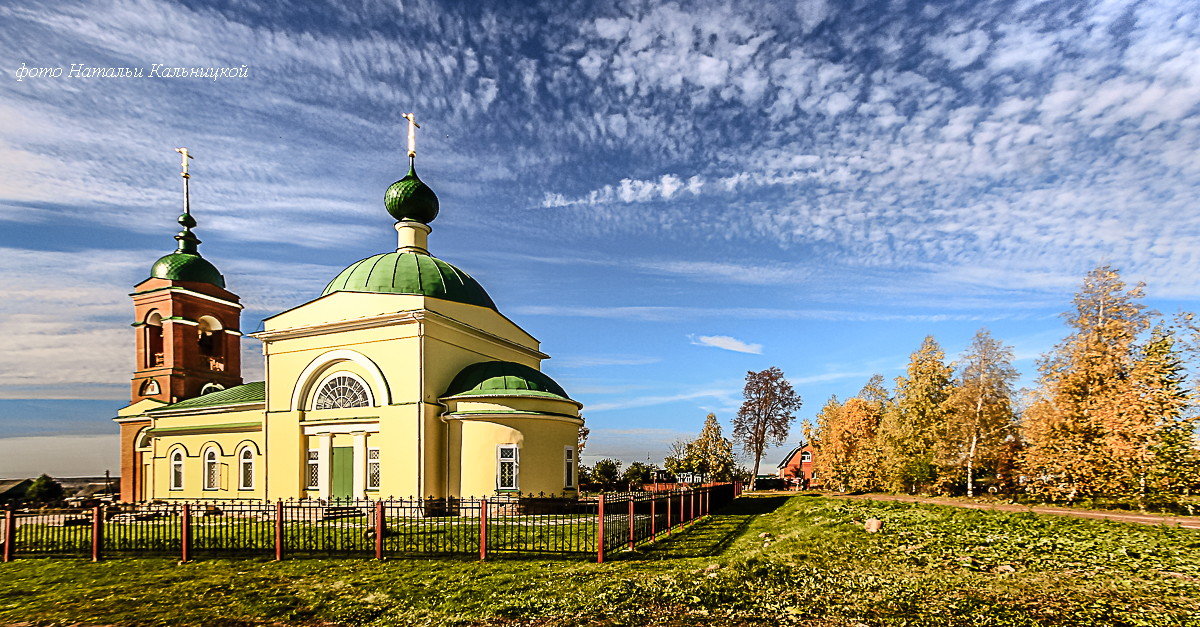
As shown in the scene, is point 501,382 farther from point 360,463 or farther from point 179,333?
point 179,333

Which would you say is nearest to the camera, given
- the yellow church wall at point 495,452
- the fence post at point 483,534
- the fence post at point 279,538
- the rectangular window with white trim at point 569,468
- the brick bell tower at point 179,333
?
the fence post at point 483,534

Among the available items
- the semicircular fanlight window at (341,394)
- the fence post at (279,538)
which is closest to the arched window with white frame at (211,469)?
the semicircular fanlight window at (341,394)

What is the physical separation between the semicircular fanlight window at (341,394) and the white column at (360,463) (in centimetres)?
106

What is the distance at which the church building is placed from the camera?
Result: 19953mm

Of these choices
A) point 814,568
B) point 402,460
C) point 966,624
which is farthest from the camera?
point 402,460

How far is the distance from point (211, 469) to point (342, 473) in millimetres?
7132

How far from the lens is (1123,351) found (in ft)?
54.1

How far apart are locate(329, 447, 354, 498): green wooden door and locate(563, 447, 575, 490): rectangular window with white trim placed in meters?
6.97

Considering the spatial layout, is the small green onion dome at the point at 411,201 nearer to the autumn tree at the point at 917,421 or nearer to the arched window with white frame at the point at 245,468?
the arched window with white frame at the point at 245,468

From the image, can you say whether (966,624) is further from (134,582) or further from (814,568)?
(134,582)

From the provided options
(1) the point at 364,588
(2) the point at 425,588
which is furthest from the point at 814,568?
(1) the point at 364,588

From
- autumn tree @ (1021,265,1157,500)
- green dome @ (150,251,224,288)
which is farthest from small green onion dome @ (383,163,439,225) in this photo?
autumn tree @ (1021,265,1157,500)

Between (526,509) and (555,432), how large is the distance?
310 cm

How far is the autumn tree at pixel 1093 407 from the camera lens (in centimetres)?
1556
